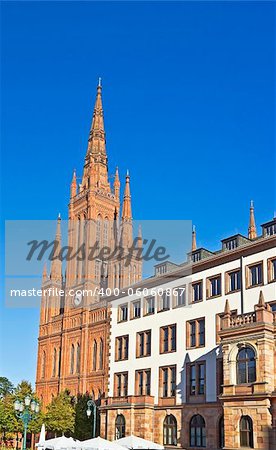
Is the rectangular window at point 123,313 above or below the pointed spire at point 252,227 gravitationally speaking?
below

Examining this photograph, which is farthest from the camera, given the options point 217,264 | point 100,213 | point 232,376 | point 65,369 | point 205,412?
point 100,213

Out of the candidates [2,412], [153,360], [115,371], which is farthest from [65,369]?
[153,360]

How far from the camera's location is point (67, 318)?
254 feet

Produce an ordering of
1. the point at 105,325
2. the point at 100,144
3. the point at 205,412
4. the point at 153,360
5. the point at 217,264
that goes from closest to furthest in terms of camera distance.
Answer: the point at 205,412 < the point at 217,264 < the point at 153,360 < the point at 105,325 < the point at 100,144

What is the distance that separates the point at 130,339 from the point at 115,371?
3537mm

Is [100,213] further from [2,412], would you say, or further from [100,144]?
[2,412]

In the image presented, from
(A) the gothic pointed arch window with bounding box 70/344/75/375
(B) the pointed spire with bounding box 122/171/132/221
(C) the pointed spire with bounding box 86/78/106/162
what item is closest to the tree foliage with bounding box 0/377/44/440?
(A) the gothic pointed arch window with bounding box 70/344/75/375

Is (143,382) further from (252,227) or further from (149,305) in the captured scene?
(252,227)

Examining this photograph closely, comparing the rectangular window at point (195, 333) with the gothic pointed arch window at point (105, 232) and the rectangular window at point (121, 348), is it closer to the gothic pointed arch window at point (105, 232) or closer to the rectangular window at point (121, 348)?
the rectangular window at point (121, 348)

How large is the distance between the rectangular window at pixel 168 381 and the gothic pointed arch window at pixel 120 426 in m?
4.47

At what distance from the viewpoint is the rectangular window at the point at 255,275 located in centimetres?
4041

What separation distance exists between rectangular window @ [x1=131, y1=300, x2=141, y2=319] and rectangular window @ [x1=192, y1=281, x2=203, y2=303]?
755cm

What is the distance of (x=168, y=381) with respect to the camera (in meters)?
46.0

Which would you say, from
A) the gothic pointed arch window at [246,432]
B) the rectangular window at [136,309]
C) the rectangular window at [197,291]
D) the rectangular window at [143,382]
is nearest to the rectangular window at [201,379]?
the rectangular window at [197,291]
